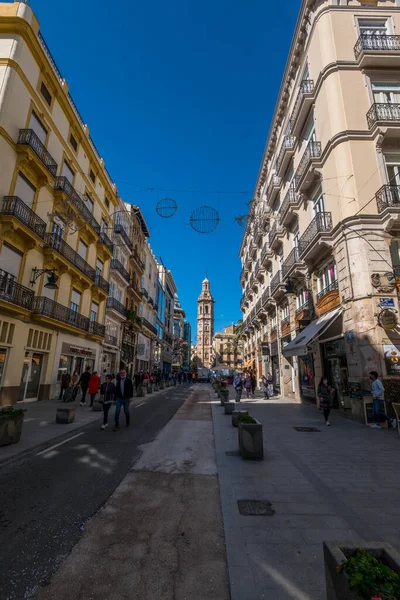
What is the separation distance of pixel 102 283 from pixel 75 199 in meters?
7.61

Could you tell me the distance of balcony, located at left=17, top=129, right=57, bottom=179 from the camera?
1508 centimetres

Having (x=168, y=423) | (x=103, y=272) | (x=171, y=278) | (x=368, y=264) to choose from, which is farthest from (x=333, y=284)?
(x=171, y=278)

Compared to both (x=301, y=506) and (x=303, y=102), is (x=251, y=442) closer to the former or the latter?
(x=301, y=506)

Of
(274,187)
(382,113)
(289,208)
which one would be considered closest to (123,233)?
(274,187)

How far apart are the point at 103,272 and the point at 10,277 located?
12.6 metres

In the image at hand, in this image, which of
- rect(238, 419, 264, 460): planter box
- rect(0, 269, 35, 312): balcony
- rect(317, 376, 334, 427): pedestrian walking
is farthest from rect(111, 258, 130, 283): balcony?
rect(238, 419, 264, 460): planter box

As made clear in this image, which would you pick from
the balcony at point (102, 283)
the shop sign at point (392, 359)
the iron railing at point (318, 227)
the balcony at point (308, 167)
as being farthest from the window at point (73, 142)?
the shop sign at point (392, 359)

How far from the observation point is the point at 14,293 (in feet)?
48.6

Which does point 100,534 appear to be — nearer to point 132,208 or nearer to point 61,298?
point 61,298

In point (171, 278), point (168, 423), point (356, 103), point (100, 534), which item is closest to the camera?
point (100, 534)

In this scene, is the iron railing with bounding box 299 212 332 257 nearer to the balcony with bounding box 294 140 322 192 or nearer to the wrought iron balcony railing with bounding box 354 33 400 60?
the balcony with bounding box 294 140 322 192

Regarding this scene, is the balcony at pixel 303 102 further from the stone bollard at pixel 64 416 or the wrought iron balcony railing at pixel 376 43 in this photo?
the stone bollard at pixel 64 416

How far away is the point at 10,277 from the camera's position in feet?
48.8

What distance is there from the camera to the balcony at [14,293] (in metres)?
14.0
